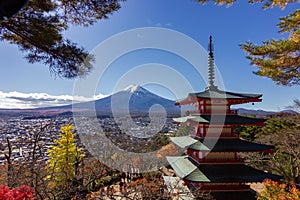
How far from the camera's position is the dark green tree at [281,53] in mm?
3793

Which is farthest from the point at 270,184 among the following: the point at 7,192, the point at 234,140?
the point at 7,192

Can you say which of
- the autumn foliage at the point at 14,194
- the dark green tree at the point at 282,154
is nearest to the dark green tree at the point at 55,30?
the autumn foliage at the point at 14,194

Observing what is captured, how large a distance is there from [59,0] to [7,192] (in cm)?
284

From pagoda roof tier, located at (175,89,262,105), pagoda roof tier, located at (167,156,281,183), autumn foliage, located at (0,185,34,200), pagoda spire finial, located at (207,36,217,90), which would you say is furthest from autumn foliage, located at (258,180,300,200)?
autumn foliage, located at (0,185,34,200)

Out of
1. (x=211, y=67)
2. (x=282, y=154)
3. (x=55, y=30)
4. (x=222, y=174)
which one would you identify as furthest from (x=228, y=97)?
(x=282, y=154)

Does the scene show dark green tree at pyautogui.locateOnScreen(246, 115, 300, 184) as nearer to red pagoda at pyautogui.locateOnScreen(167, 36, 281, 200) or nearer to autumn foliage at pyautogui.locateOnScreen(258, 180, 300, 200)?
red pagoda at pyautogui.locateOnScreen(167, 36, 281, 200)

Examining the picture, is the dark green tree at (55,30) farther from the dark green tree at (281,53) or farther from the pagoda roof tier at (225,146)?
the pagoda roof tier at (225,146)

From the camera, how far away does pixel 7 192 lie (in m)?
2.83

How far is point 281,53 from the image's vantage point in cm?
427

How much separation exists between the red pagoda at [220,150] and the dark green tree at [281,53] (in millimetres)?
1991

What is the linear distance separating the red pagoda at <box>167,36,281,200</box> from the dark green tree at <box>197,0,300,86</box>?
6.53 feet

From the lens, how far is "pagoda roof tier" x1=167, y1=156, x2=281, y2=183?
234 inches

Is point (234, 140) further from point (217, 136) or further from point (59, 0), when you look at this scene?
point (59, 0)

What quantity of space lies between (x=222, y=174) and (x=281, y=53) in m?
3.56
